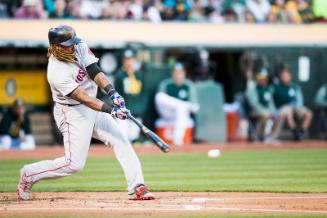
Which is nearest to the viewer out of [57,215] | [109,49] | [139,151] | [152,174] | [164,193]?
[57,215]

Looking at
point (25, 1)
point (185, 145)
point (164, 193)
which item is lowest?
point (185, 145)

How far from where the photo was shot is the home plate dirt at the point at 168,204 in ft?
25.6

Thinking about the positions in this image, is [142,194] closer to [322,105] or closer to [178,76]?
[178,76]

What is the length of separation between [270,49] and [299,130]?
2.18 meters

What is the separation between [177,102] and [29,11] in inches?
154

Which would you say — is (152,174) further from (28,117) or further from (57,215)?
(28,117)

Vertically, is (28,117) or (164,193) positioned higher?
(164,193)

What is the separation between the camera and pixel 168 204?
8.31 metres

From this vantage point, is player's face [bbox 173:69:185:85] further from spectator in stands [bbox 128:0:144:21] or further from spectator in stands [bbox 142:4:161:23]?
spectator in stands [bbox 128:0:144:21]

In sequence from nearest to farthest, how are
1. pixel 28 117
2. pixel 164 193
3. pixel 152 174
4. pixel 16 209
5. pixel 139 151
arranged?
pixel 16 209
pixel 164 193
pixel 152 174
pixel 139 151
pixel 28 117

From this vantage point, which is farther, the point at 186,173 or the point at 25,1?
the point at 25,1

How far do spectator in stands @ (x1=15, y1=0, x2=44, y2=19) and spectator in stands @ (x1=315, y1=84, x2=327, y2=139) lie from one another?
719 cm

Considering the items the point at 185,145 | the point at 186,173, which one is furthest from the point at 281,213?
the point at 185,145

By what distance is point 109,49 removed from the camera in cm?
1927
